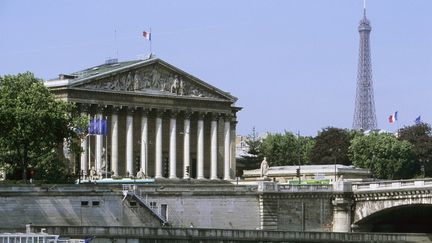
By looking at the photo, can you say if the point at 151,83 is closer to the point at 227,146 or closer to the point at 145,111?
the point at 145,111

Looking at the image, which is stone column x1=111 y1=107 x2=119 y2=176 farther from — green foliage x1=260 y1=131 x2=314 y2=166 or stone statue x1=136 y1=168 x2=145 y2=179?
green foliage x1=260 y1=131 x2=314 y2=166

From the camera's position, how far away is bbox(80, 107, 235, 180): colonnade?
150 meters

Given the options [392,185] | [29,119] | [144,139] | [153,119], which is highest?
[153,119]

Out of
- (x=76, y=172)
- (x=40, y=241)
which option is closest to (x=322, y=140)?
(x=76, y=172)

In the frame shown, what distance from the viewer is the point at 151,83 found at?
155 m

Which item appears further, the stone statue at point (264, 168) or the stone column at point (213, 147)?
the stone column at point (213, 147)

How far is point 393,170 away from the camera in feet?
573

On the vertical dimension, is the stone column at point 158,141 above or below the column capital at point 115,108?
below

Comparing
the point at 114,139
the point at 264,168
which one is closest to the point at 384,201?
the point at 264,168

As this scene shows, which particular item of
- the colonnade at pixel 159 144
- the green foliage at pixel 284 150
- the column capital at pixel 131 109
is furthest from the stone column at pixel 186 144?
the green foliage at pixel 284 150

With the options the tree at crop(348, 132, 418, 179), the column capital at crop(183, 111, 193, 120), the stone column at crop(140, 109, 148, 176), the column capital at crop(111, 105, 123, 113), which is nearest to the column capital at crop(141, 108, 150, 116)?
the stone column at crop(140, 109, 148, 176)

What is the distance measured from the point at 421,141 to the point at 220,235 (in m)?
93.2

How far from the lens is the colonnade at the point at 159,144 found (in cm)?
14950

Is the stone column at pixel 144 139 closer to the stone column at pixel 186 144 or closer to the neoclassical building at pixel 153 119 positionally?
the neoclassical building at pixel 153 119
